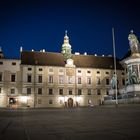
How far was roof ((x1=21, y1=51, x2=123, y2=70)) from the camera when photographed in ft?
212

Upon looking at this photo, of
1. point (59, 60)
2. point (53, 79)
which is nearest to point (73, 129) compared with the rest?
point (53, 79)

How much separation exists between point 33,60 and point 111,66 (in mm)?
23207

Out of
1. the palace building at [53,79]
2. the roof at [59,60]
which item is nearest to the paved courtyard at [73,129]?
the palace building at [53,79]

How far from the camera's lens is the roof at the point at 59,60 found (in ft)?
212

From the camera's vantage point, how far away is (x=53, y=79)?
64312mm

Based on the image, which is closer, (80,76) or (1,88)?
(1,88)

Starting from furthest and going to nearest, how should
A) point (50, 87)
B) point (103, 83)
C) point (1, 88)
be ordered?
point (103, 83)
point (50, 87)
point (1, 88)

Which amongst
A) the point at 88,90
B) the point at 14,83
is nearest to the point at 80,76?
the point at 88,90

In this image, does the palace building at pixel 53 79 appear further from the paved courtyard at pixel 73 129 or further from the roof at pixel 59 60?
the paved courtyard at pixel 73 129

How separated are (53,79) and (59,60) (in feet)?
22.0

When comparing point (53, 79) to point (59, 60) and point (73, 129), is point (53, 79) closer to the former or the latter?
point (59, 60)

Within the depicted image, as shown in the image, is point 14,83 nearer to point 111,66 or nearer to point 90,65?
point 90,65

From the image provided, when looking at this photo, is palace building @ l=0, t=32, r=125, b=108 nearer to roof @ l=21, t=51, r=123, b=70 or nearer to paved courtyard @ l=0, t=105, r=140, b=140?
roof @ l=21, t=51, r=123, b=70

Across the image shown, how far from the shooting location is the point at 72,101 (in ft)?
211
